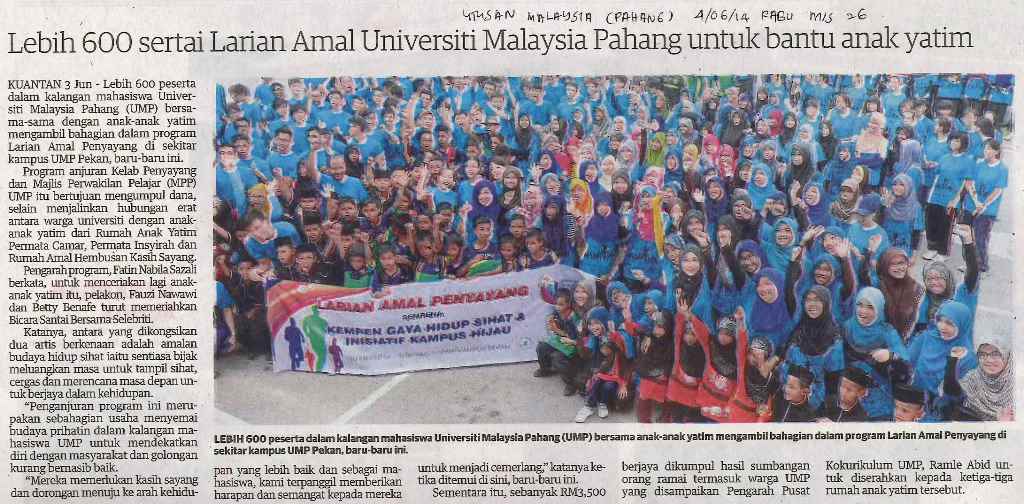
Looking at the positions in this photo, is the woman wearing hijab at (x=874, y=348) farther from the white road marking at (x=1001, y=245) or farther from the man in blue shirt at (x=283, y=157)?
the man in blue shirt at (x=283, y=157)

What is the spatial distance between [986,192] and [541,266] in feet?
8.20

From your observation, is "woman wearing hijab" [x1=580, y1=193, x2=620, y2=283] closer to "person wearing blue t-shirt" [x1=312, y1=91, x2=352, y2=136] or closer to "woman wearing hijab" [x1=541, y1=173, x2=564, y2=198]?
"woman wearing hijab" [x1=541, y1=173, x2=564, y2=198]

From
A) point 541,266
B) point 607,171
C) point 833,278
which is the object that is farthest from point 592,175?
point 833,278

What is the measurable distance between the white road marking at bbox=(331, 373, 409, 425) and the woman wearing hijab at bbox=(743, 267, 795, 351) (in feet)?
6.50

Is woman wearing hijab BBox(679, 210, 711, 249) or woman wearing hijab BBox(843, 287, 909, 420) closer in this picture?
woman wearing hijab BBox(843, 287, 909, 420)

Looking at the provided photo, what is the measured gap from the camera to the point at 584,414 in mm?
5699

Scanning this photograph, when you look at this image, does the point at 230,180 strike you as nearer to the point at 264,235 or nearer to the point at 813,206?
the point at 264,235

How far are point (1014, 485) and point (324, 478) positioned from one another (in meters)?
3.69

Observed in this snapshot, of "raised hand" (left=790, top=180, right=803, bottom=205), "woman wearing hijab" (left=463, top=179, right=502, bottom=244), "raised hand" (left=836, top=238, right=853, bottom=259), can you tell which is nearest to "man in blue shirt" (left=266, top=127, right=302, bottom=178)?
"woman wearing hijab" (left=463, top=179, right=502, bottom=244)

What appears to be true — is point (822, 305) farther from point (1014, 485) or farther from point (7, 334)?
point (7, 334)

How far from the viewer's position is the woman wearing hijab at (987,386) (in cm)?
564

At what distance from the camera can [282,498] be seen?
5.57m

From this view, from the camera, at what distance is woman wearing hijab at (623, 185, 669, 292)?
5.90m

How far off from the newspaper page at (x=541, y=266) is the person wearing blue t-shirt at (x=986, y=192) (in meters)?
0.01
